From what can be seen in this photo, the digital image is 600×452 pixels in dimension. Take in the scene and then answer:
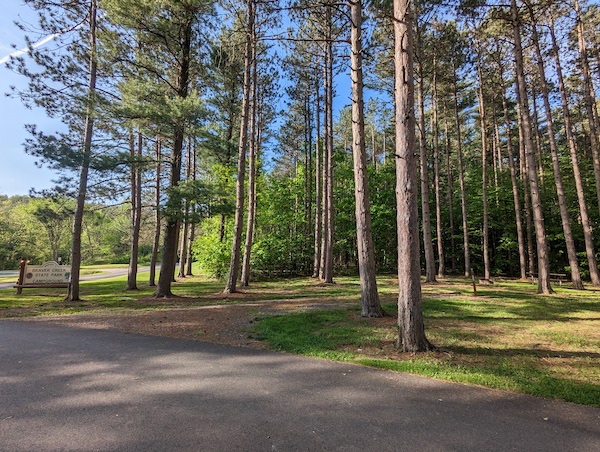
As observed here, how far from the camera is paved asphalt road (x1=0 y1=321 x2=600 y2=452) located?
249 cm

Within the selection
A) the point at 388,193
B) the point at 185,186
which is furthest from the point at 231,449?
the point at 388,193

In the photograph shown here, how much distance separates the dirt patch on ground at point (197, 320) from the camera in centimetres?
635

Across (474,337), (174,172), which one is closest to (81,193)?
(174,172)

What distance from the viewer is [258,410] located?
3.04 meters

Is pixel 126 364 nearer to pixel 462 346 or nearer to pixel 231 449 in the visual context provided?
pixel 231 449

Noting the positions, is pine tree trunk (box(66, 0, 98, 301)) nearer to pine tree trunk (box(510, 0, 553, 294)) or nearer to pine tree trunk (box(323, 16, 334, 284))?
pine tree trunk (box(323, 16, 334, 284))

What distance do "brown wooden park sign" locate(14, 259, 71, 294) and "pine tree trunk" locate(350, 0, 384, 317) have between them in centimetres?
1392

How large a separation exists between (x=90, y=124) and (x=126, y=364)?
10984 millimetres

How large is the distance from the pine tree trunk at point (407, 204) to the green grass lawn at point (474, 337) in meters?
0.42

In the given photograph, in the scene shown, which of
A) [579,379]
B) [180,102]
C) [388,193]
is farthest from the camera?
[388,193]

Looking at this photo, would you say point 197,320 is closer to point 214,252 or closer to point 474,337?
point 474,337

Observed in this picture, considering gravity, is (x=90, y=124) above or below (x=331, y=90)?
below

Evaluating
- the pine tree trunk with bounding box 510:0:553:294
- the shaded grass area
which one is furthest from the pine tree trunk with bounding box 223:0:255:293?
the pine tree trunk with bounding box 510:0:553:294

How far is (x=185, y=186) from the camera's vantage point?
11.2 meters
